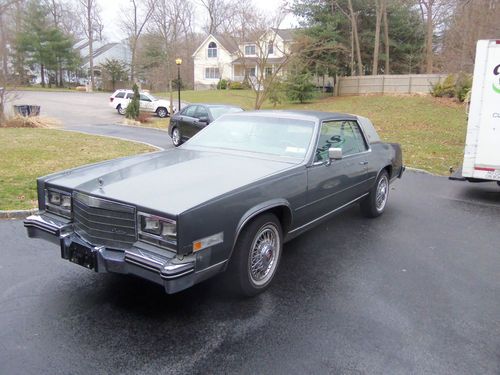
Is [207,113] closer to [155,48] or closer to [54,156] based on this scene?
[54,156]

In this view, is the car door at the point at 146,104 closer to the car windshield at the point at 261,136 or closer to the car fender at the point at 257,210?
the car windshield at the point at 261,136

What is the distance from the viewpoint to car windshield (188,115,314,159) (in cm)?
444

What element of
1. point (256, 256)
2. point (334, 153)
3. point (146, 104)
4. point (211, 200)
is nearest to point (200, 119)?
point (334, 153)

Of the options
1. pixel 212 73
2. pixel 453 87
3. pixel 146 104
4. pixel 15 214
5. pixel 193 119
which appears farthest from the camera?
pixel 212 73

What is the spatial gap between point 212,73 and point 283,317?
53350mm

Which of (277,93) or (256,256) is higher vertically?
(277,93)

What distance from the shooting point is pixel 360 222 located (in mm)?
5918

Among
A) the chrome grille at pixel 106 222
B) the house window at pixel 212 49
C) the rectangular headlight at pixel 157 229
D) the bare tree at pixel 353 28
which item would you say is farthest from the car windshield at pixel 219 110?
the house window at pixel 212 49

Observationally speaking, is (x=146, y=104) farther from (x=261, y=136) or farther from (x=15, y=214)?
(x=261, y=136)

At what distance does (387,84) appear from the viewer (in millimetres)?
27828

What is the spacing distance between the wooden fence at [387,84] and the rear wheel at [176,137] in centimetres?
1863

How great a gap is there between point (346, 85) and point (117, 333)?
96.5 ft

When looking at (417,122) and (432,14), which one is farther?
(432,14)

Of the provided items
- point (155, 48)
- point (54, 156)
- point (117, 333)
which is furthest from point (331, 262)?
point (155, 48)
